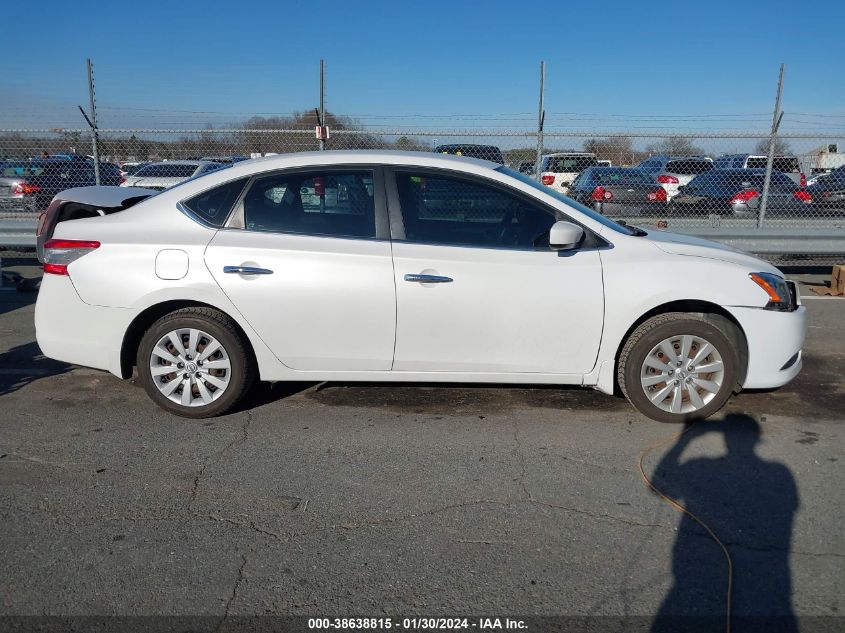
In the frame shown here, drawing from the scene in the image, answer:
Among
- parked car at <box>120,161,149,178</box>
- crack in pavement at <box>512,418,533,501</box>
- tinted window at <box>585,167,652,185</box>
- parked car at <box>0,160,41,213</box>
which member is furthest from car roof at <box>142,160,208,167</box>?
crack in pavement at <box>512,418,533,501</box>

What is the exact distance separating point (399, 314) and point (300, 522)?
151 cm

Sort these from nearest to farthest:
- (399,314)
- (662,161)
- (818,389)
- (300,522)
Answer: (300,522)
(399,314)
(818,389)
(662,161)

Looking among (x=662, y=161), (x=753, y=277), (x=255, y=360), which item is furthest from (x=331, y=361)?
(x=662, y=161)

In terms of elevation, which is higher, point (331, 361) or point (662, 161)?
point (662, 161)

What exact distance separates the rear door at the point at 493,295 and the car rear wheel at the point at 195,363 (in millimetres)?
1031

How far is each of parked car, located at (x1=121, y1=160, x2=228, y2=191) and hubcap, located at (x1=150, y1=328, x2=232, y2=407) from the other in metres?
9.13

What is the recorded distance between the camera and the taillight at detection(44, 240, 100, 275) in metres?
4.62

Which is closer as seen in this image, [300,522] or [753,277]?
[300,522]

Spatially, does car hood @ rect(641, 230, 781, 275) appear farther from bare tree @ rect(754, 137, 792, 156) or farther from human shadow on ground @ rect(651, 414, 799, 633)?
bare tree @ rect(754, 137, 792, 156)

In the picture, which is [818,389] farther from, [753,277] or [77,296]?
[77,296]

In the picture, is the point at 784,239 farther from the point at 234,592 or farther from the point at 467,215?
the point at 234,592

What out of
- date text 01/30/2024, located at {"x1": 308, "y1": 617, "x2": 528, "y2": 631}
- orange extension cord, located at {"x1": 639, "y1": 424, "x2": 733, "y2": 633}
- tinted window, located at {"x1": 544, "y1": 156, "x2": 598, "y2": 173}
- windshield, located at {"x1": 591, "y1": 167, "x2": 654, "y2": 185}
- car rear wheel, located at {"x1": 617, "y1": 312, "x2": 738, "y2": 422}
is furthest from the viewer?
tinted window, located at {"x1": 544, "y1": 156, "x2": 598, "y2": 173}

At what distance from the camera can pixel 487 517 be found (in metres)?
3.46

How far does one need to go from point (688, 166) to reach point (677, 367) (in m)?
8.88
